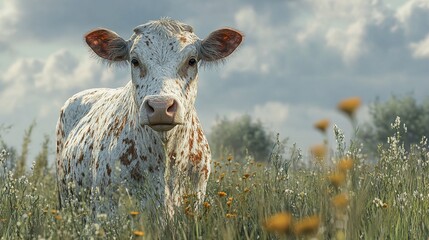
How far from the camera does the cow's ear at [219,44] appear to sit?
7546mm

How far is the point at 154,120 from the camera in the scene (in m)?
6.17

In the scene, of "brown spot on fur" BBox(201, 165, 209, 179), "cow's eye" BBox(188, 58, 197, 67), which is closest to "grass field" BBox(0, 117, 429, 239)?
"brown spot on fur" BBox(201, 165, 209, 179)

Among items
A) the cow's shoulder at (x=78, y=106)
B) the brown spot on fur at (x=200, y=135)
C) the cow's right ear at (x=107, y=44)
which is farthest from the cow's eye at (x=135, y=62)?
the cow's shoulder at (x=78, y=106)

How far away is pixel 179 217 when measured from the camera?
575cm

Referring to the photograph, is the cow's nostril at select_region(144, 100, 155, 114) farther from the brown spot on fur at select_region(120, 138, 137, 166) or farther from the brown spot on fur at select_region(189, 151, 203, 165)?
the brown spot on fur at select_region(189, 151, 203, 165)

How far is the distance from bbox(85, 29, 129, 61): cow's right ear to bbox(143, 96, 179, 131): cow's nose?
1581 millimetres

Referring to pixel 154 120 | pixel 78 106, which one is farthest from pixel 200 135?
pixel 78 106

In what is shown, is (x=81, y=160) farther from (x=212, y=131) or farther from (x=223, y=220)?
(x=212, y=131)

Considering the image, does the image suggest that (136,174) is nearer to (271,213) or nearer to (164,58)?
(164,58)

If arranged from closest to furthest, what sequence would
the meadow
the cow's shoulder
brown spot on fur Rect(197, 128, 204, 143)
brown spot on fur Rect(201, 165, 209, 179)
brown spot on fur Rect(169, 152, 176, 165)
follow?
1. the meadow
2. brown spot on fur Rect(169, 152, 176, 165)
3. brown spot on fur Rect(201, 165, 209, 179)
4. brown spot on fur Rect(197, 128, 204, 143)
5. the cow's shoulder

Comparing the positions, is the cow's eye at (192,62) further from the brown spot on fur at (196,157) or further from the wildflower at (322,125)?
the wildflower at (322,125)

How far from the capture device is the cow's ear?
755 cm

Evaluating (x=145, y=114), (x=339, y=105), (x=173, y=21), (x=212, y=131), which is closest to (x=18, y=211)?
(x=145, y=114)

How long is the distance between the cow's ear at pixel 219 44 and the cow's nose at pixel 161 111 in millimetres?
1394
